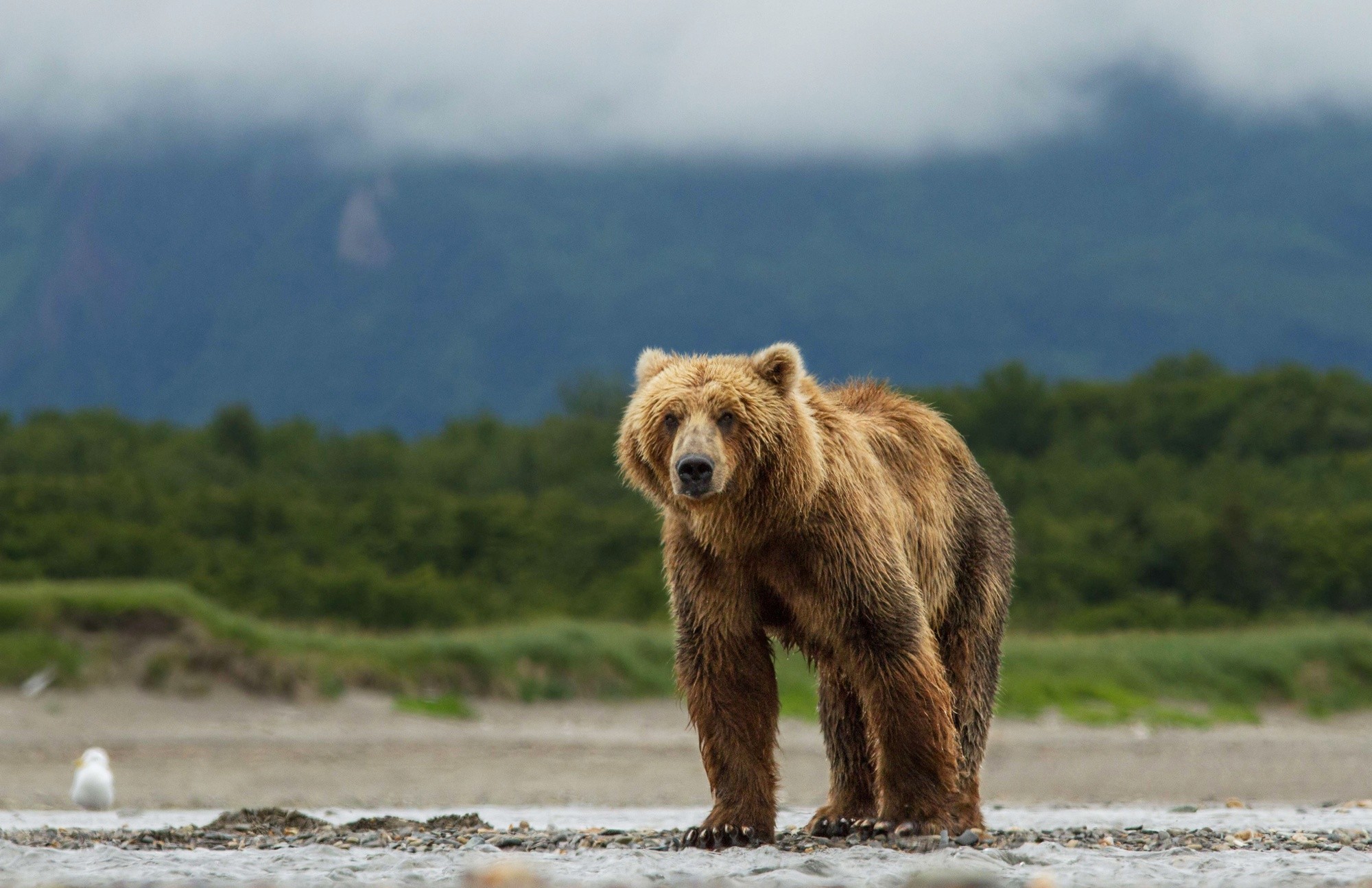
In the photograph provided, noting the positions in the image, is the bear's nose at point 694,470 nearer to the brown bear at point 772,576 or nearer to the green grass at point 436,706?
the brown bear at point 772,576

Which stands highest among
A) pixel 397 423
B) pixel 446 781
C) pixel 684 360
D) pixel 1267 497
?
pixel 397 423

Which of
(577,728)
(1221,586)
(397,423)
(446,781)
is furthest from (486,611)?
(397,423)

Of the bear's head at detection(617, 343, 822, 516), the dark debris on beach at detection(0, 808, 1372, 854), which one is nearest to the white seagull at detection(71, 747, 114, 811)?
the dark debris on beach at detection(0, 808, 1372, 854)

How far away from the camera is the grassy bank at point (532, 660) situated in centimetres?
2014

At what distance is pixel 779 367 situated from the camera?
7480 millimetres

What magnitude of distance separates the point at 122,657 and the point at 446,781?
6.40 m

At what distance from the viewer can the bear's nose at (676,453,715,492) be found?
6.80m

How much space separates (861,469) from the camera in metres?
7.66

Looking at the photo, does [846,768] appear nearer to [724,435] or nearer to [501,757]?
[724,435]

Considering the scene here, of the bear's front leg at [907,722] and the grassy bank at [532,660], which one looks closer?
the bear's front leg at [907,722]

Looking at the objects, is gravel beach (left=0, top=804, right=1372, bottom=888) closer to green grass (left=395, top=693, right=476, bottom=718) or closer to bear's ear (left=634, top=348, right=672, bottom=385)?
bear's ear (left=634, top=348, right=672, bottom=385)

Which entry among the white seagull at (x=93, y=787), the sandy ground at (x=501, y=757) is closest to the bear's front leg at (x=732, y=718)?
the white seagull at (x=93, y=787)

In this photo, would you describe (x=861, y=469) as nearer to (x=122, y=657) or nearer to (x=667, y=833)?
(x=667, y=833)

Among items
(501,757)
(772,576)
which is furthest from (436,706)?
(772,576)
